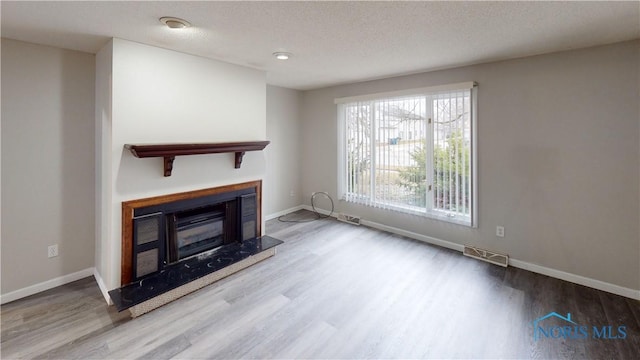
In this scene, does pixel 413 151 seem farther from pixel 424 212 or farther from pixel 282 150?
pixel 282 150

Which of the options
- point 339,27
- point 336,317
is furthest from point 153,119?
point 336,317

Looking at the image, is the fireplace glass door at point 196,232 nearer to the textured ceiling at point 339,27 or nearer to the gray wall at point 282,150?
the gray wall at point 282,150

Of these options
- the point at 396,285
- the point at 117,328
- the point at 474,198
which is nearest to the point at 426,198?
the point at 474,198

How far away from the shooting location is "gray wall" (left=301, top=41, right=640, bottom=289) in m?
2.61

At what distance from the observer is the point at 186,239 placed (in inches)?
124

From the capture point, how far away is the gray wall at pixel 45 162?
254 centimetres

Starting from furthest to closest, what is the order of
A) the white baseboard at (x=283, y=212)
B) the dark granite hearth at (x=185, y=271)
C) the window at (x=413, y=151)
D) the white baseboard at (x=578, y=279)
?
the white baseboard at (x=283, y=212)
the window at (x=413, y=151)
the white baseboard at (x=578, y=279)
the dark granite hearth at (x=185, y=271)

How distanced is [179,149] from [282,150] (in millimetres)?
2603

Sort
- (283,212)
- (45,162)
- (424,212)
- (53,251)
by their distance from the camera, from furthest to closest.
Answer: (283,212)
(424,212)
(53,251)
(45,162)

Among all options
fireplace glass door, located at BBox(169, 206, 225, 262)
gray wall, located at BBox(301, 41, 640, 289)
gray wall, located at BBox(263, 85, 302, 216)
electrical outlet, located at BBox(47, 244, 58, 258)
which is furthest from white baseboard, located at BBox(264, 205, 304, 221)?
gray wall, located at BBox(301, 41, 640, 289)

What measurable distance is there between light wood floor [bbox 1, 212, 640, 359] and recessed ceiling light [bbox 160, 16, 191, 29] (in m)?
2.33

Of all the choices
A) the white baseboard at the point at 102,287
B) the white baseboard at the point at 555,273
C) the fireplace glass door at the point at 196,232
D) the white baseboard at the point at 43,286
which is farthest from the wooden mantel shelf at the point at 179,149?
the white baseboard at the point at 555,273

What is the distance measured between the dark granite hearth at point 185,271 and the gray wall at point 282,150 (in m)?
1.48

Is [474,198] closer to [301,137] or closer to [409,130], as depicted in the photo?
[409,130]
